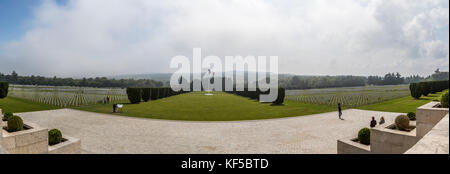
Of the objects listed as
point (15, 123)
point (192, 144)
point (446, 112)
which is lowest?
point (192, 144)

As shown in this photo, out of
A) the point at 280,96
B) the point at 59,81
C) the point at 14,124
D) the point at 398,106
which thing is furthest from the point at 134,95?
the point at 59,81

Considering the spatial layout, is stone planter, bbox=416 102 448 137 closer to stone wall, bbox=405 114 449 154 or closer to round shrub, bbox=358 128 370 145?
round shrub, bbox=358 128 370 145

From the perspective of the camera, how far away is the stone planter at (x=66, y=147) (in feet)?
22.0

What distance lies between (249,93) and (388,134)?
33.8 m

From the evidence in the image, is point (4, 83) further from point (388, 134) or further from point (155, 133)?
point (388, 134)

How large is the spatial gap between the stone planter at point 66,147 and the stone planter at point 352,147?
9858 mm

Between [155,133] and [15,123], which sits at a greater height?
[15,123]

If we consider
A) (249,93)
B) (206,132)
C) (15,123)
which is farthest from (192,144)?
(249,93)

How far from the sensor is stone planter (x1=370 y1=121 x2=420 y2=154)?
17.9 ft

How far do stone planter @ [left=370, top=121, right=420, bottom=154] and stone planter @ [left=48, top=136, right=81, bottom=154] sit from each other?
1037 centimetres

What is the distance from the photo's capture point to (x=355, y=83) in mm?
97000

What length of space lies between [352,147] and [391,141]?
1076mm
